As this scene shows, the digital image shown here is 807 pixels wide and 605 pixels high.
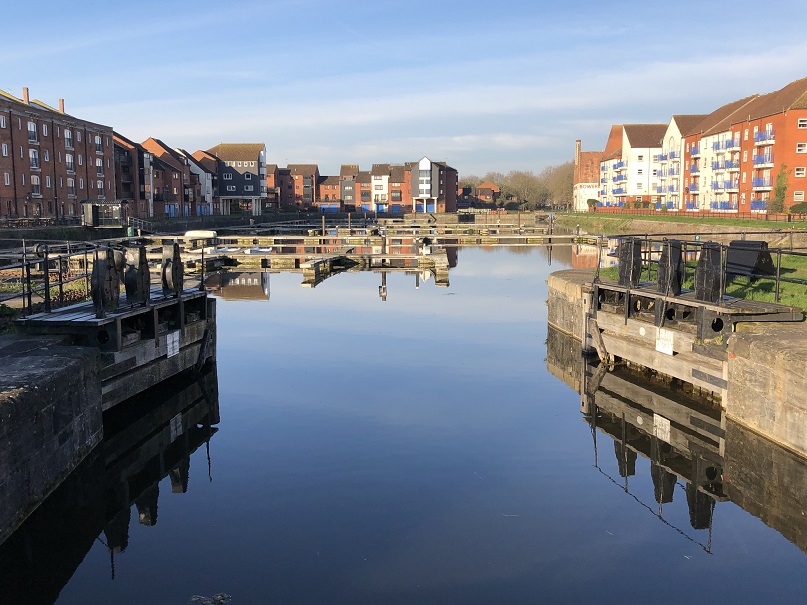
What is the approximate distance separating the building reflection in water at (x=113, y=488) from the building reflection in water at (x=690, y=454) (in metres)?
7.91

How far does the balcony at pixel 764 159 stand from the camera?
6675cm

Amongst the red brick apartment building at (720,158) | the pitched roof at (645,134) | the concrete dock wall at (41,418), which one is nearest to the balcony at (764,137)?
the red brick apartment building at (720,158)

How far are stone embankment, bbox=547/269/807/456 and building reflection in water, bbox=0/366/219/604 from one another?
10006mm

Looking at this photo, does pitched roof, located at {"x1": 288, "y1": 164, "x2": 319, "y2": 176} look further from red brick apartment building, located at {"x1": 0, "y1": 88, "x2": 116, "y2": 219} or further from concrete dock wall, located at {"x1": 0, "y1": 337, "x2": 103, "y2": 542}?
concrete dock wall, located at {"x1": 0, "y1": 337, "x2": 103, "y2": 542}

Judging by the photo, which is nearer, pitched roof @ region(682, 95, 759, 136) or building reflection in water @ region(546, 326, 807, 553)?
building reflection in water @ region(546, 326, 807, 553)

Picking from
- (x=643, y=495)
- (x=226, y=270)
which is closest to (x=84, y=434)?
(x=643, y=495)

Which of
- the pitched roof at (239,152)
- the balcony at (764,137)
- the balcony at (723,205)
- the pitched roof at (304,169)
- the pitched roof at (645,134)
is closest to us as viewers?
the balcony at (764,137)

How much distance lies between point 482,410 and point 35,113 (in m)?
60.2

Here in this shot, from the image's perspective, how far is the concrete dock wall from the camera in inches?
383

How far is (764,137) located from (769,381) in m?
62.9

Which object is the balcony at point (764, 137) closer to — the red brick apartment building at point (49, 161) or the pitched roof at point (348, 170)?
the red brick apartment building at point (49, 161)

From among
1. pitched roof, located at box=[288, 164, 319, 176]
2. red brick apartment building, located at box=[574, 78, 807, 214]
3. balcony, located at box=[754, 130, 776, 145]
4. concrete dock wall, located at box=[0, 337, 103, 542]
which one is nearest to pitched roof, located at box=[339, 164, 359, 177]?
pitched roof, located at box=[288, 164, 319, 176]

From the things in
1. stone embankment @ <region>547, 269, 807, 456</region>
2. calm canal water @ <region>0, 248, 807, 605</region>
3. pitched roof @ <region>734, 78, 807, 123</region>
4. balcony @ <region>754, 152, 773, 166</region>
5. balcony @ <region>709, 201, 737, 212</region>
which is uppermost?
pitched roof @ <region>734, 78, 807, 123</region>

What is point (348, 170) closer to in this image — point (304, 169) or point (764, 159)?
point (304, 169)
